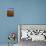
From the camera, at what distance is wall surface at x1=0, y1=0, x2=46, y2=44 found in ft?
11.5

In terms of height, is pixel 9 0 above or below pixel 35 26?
above

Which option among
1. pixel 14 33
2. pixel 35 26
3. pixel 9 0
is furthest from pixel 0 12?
pixel 35 26

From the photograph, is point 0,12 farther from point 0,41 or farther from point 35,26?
point 35,26

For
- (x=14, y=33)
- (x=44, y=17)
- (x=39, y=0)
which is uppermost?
(x=39, y=0)

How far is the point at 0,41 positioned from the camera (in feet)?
11.4

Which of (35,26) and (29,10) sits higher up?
(29,10)

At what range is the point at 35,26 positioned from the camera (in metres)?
3.46

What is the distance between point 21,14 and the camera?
11.6ft

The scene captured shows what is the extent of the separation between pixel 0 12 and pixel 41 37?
4.36ft

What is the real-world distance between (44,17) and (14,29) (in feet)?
3.01

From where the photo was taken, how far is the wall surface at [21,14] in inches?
138

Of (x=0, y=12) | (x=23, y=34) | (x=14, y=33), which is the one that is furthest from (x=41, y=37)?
(x=0, y=12)

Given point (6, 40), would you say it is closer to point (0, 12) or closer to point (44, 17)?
point (0, 12)

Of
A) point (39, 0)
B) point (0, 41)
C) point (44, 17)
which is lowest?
point (0, 41)
